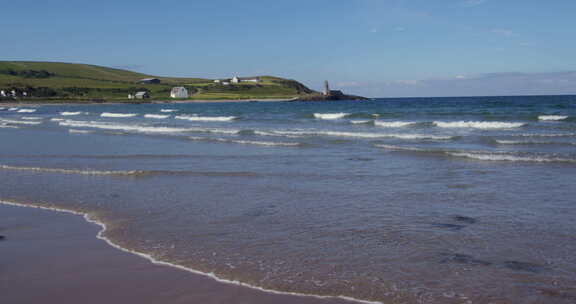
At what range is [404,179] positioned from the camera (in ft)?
42.9

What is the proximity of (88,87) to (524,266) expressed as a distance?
15649 cm

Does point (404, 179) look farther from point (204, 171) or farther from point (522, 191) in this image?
point (204, 171)

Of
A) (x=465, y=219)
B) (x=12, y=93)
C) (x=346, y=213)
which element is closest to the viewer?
(x=465, y=219)

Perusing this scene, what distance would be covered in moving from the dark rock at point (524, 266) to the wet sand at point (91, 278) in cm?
248

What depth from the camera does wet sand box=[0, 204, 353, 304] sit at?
217 inches

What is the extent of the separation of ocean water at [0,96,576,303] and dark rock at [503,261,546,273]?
4cm

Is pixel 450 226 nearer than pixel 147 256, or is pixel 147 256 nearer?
Answer: pixel 147 256

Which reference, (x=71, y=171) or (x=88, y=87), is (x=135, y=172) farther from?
(x=88, y=87)

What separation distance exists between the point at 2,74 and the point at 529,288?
192 meters

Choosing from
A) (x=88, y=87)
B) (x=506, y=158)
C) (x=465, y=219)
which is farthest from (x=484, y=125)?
(x=88, y=87)

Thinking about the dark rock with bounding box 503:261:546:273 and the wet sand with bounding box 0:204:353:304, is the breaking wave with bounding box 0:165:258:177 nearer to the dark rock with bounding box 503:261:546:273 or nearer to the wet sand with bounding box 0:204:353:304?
the wet sand with bounding box 0:204:353:304

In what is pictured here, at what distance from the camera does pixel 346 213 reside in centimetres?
931

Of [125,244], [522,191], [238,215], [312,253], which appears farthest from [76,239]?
[522,191]

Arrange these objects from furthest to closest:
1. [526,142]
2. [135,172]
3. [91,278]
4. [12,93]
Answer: [12,93], [526,142], [135,172], [91,278]
